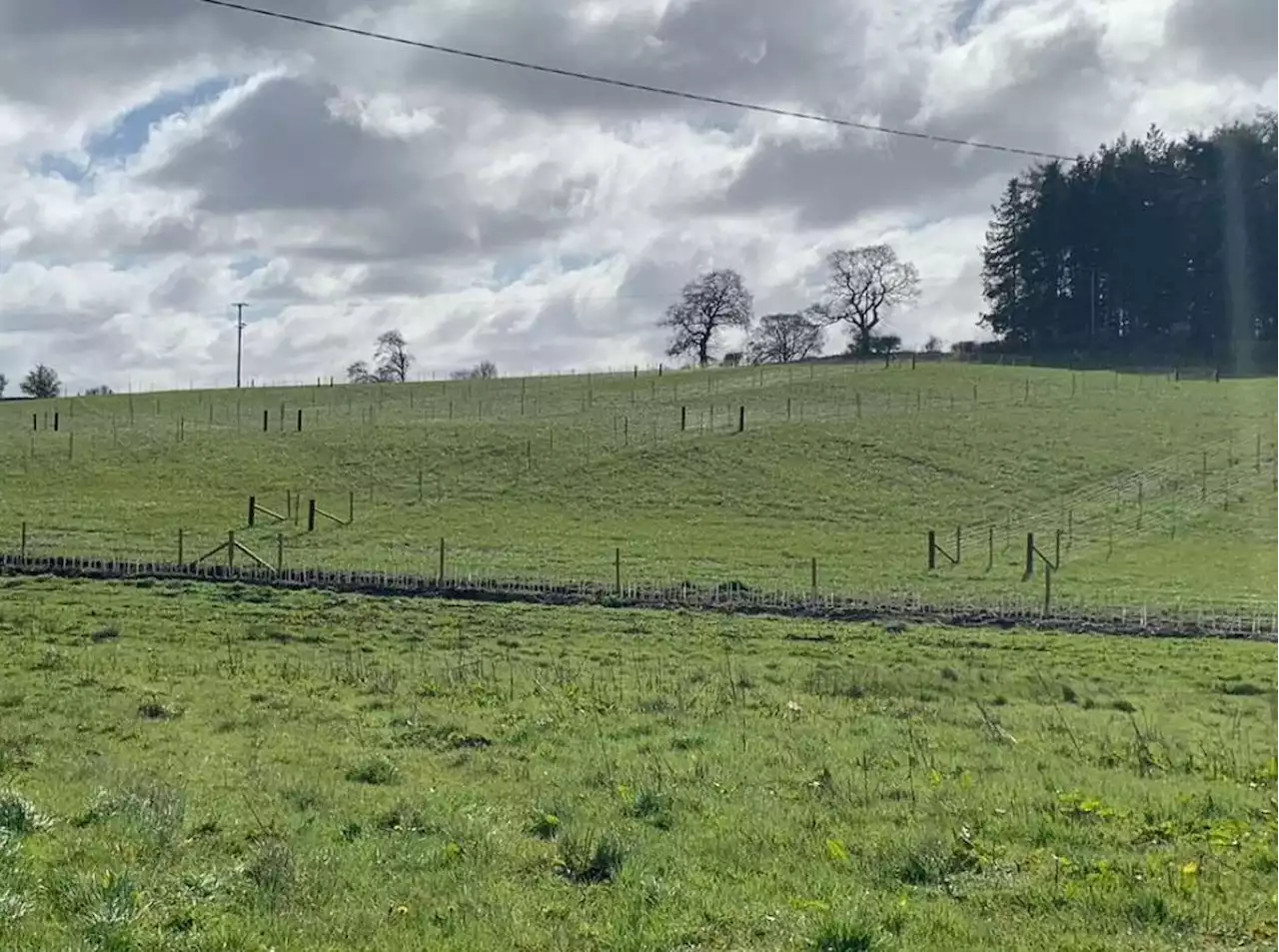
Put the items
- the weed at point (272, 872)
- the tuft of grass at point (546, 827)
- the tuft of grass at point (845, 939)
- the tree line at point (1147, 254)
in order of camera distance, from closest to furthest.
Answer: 1. the tuft of grass at point (845, 939)
2. the weed at point (272, 872)
3. the tuft of grass at point (546, 827)
4. the tree line at point (1147, 254)

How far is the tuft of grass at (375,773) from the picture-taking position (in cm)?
1195

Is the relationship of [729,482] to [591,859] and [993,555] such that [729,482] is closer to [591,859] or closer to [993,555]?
[993,555]

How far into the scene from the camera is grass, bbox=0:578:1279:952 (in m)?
6.98

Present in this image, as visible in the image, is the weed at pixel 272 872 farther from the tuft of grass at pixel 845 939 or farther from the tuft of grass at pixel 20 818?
the tuft of grass at pixel 845 939

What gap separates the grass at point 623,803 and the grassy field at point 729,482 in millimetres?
20379

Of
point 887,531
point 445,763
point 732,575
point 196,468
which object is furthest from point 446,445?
point 445,763

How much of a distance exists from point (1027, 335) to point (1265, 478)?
62311 mm

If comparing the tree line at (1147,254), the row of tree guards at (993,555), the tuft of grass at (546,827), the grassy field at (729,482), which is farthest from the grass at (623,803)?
the tree line at (1147,254)

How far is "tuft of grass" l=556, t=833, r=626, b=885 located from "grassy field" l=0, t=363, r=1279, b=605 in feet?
103

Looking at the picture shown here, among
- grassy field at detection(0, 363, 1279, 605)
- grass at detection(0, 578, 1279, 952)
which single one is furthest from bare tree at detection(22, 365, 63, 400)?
grass at detection(0, 578, 1279, 952)

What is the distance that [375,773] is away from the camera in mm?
12117

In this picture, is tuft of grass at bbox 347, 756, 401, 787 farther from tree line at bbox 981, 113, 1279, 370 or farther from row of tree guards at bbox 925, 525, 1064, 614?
tree line at bbox 981, 113, 1279, 370

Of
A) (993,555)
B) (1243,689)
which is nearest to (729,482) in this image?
(993,555)

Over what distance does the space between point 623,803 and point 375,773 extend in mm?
2753
